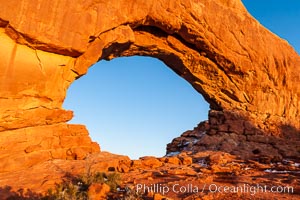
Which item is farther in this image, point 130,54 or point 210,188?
point 130,54

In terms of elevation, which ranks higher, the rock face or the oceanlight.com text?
the rock face

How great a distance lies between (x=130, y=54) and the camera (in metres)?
18.0

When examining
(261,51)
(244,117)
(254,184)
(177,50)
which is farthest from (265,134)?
(254,184)

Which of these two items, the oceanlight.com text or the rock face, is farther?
the rock face

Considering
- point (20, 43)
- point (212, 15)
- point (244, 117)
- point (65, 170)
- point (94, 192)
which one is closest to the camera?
point (94, 192)

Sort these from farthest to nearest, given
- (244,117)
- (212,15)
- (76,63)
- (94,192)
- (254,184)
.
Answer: (244,117), (212,15), (76,63), (254,184), (94,192)

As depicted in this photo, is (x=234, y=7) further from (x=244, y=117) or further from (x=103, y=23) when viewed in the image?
(x=103, y=23)

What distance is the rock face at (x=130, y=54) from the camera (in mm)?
11508

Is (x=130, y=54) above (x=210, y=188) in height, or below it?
above

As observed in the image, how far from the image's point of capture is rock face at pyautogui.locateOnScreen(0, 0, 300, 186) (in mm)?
11508

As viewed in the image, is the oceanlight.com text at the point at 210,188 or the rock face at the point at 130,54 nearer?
the oceanlight.com text at the point at 210,188

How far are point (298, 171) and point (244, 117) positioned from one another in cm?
831

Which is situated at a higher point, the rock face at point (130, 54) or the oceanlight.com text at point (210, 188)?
the rock face at point (130, 54)

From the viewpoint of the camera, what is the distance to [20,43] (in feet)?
38.2
